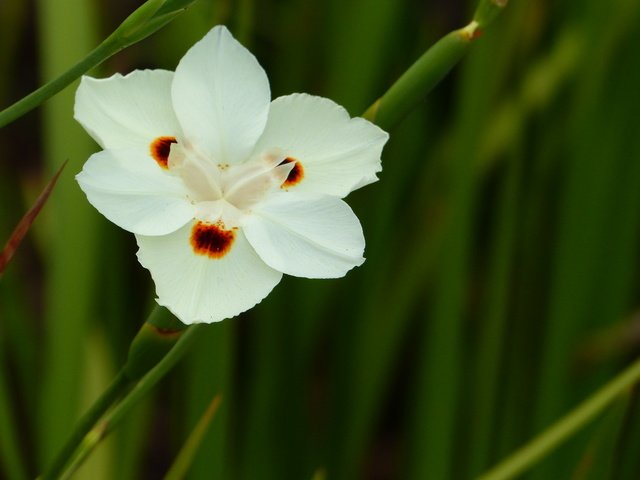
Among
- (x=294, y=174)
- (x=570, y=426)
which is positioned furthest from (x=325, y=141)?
(x=570, y=426)

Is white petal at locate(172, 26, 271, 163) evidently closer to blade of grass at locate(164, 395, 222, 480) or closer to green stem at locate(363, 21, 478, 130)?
green stem at locate(363, 21, 478, 130)

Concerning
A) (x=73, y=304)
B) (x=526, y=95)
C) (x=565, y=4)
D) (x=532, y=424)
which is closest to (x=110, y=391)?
(x=73, y=304)

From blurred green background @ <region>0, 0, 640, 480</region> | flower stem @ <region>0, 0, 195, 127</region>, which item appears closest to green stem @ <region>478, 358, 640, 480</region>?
blurred green background @ <region>0, 0, 640, 480</region>

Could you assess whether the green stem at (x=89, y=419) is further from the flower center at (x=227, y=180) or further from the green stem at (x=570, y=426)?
the green stem at (x=570, y=426)

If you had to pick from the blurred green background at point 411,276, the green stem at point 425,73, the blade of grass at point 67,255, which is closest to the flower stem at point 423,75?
the green stem at point 425,73

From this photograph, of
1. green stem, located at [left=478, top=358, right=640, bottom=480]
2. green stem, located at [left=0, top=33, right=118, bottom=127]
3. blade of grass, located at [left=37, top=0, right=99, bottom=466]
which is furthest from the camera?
blade of grass, located at [left=37, top=0, right=99, bottom=466]

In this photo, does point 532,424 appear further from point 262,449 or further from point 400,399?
point 400,399

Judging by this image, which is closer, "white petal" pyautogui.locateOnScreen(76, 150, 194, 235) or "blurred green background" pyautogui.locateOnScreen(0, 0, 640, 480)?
"white petal" pyautogui.locateOnScreen(76, 150, 194, 235)
